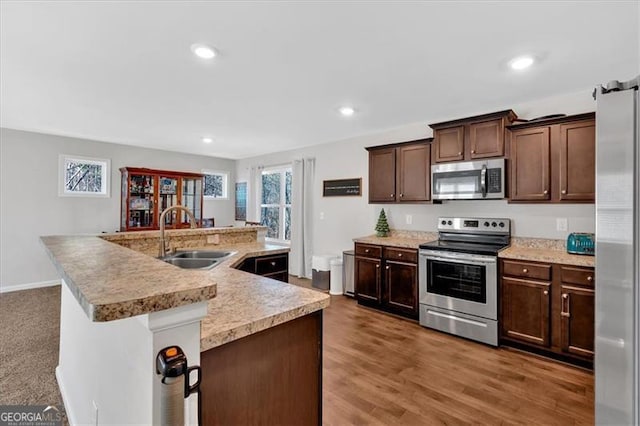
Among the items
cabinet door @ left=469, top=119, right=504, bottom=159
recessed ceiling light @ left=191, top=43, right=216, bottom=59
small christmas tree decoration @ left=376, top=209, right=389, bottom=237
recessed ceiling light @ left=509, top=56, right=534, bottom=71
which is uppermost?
recessed ceiling light @ left=191, top=43, right=216, bottom=59

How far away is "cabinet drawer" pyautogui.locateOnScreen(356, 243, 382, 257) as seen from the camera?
387 centimetres

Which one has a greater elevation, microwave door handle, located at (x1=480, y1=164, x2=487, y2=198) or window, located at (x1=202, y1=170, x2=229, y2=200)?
window, located at (x1=202, y1=170, x2=229, y2=200)

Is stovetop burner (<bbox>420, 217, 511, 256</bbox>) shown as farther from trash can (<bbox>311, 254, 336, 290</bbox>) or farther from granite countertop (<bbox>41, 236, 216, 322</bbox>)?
granite countertop (<bbox>41, 236, 216, 322</bbox>)

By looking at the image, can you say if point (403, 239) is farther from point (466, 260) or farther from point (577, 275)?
point (577, 275)

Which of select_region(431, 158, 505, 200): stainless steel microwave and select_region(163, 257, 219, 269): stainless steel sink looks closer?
select_region(163, 257, 219, 269): stainless steel sink

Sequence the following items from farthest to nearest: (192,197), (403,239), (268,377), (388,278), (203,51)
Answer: (192,197)
(403,239)
(388,278)
(203,51)
(268,377)

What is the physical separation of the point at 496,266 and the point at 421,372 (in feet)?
4.10

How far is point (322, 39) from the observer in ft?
6.86

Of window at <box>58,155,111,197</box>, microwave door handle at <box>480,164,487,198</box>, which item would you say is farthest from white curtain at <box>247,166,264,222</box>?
microwave door handle at <box>480,164,487,198</box>

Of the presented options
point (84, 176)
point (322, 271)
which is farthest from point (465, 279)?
point (84, 176)

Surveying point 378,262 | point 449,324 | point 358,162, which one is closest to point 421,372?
point 449,324

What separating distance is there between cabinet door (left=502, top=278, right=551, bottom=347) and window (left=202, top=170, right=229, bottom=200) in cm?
588

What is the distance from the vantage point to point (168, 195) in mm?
5770

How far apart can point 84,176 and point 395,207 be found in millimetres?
5179
